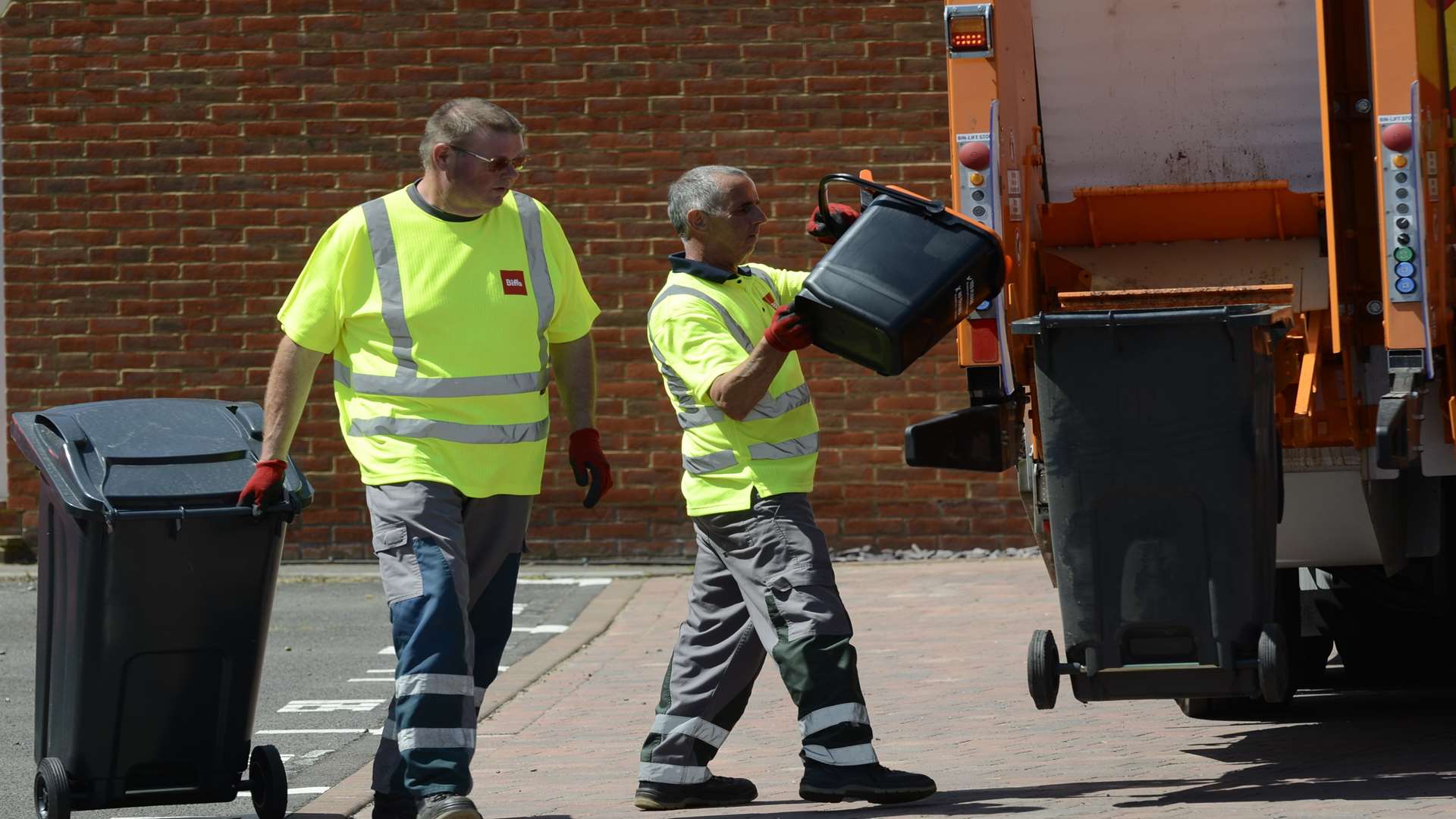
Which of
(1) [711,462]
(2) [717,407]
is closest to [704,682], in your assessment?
(1) [711,462]

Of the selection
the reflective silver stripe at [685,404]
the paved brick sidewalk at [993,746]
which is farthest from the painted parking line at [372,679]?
the reflective silver stripe at [685,404]

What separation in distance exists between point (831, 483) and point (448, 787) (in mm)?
6625

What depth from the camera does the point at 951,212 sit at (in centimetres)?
475

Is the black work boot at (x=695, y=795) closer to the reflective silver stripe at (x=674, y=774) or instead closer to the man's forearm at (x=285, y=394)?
the reflective silver stripe at (x=674, y=774)

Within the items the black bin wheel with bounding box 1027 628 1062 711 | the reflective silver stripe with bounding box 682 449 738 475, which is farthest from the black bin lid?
the black bin wheel with bounding box 1027 628 1062 711

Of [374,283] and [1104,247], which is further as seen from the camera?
[1104,247]

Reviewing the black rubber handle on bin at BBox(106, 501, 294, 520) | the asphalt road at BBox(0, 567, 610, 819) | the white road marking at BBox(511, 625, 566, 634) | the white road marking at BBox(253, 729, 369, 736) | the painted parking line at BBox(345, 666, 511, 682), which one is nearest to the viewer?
the black rubber handle on bin at BBox(106, 501, 294, 520)

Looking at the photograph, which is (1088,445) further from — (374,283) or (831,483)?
(831,483)

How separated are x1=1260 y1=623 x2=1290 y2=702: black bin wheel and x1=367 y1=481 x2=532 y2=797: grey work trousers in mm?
1744

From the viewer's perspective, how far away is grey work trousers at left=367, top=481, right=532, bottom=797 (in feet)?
14.6

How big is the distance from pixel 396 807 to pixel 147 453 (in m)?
1.00

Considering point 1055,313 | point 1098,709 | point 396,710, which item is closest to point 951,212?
point 1055,313

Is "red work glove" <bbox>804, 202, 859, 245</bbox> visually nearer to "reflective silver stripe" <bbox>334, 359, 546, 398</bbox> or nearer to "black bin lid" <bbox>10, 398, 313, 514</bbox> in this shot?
"reflective silver stripe" <bbox>334, 359, 546, 398</bbox>

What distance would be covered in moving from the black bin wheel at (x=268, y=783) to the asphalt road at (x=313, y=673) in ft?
0.61
